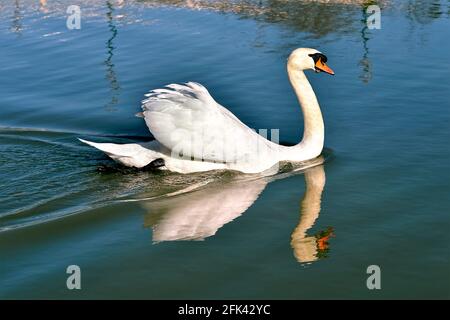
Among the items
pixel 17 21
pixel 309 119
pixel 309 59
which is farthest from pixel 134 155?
pixel 17 21

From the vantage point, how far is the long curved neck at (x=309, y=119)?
9234mm

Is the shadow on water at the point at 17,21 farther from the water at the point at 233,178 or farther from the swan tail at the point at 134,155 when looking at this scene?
the swan tail at the point at 134,155

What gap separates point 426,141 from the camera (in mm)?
9555

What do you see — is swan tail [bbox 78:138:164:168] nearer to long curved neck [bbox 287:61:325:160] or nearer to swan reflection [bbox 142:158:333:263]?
swan reflection [bbox 142:158:333:263]

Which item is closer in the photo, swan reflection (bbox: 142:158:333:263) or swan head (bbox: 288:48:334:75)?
swan reflection (bbox: 142:158:333:263)

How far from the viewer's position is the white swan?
8.65 meters

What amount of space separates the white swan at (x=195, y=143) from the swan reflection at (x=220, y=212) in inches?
10.5

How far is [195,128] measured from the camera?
865 cm

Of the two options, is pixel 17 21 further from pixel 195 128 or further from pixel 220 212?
pixel 220 212

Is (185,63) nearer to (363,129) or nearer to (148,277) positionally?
(363,129)

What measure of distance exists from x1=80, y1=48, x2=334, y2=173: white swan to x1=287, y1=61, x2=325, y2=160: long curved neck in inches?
2.5

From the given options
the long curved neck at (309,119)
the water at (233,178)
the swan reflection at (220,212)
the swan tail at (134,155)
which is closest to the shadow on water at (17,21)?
the water at (233,178)

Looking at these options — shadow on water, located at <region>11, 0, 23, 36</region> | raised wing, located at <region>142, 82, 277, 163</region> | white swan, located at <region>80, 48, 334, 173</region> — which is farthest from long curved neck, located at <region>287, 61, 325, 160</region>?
shadow on water, located at <region>11, 0, 23, 36</region>
